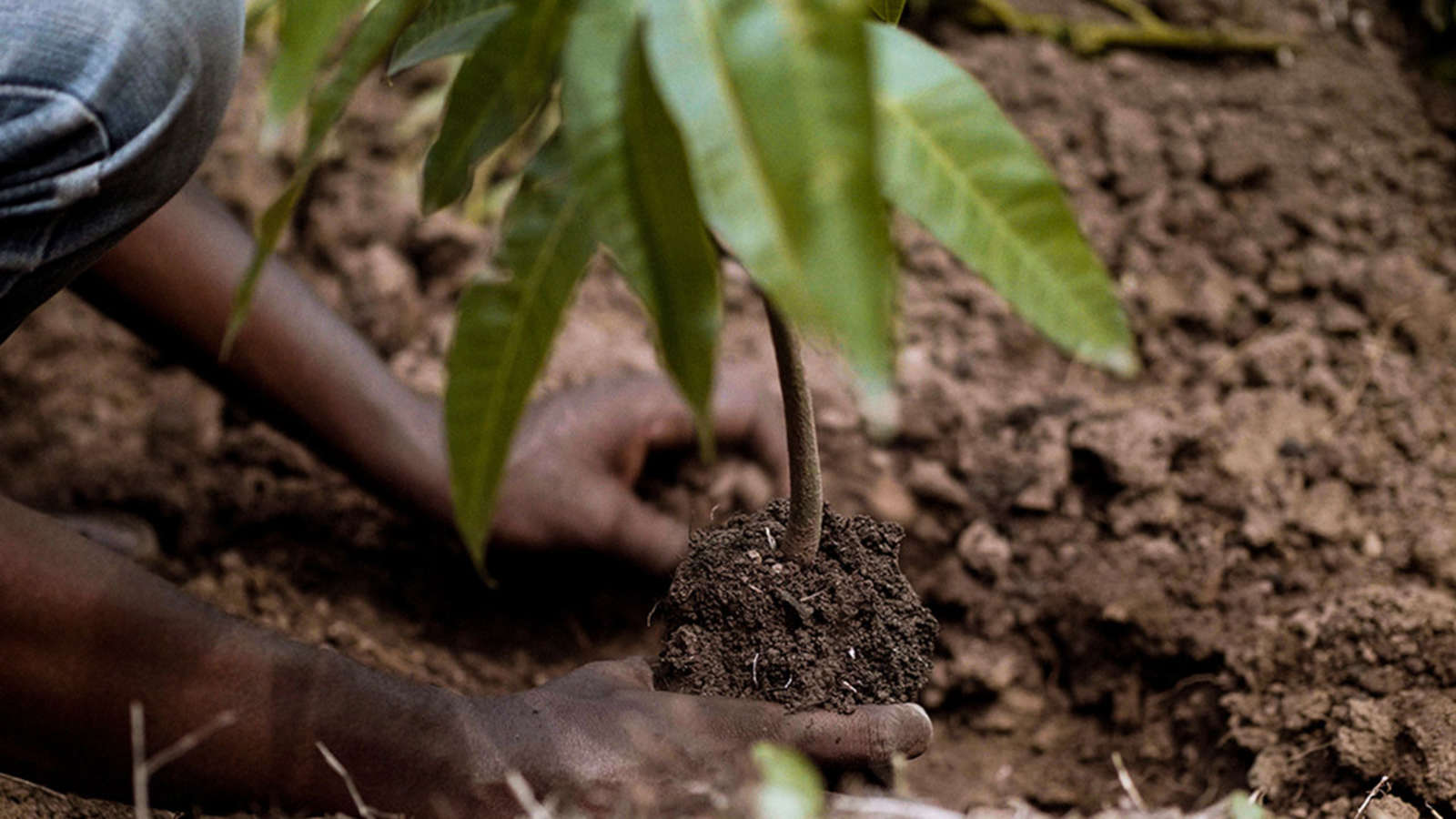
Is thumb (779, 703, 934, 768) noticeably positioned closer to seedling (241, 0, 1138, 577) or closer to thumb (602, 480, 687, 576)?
seedling (241, 0, 1138, 577)

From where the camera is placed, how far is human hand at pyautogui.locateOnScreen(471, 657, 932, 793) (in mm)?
1074

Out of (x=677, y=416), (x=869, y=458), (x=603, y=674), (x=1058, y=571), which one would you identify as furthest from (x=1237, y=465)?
(x=603, y=674)

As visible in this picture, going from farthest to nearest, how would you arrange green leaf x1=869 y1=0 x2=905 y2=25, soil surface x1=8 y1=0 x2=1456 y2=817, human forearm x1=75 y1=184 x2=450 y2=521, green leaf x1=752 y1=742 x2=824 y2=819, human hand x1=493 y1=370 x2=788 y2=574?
1. human hand x1=493 y1=370 x2=788 y2=574
2. human forearm x1=75 y1=184 x2=450 y2=521
3. soil surface x1=8 y1=0 x2=1456 y2=817
4. green leaf x1=869 y1=0 x2=905 y2=25
5. green leaf x1=752 y1=742 x2=824 y2=819

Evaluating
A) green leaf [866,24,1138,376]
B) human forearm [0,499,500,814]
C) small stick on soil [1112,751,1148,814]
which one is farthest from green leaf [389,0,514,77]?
small stick on soil [1112,751,1148,814]

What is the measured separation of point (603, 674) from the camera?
3.82 ft

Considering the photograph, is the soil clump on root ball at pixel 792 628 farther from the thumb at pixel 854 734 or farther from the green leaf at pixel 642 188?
the green leaf at pixel 642 188

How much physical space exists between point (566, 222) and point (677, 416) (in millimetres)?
989

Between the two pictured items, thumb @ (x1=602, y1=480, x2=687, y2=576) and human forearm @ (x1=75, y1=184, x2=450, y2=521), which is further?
thumb @ (x1=602, y1=480, x2=687, y2=576)

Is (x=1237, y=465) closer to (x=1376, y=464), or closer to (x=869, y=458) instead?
(x=1376, y=464)

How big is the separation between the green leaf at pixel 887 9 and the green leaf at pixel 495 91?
9.8 inches

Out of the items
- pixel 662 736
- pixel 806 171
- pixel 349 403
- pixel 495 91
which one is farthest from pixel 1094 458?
pixel 806 171

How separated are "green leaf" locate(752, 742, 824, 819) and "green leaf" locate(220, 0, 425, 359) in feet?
1.37

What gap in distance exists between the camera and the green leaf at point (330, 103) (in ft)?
2.48

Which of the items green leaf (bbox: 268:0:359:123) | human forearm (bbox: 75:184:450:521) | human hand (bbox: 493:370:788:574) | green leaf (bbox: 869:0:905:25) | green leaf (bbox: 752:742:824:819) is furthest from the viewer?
human hand (bbox: 493:370:788:574)
